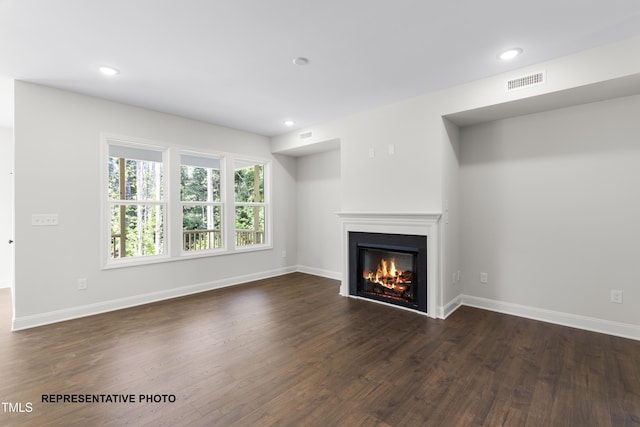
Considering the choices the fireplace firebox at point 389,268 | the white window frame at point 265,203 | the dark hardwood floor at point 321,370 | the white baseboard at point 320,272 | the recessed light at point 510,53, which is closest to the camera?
the dark hardwood floor at point 321,370

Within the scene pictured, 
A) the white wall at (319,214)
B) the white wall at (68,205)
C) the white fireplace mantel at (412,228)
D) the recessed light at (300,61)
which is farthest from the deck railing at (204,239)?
the recessed light at (300,61)

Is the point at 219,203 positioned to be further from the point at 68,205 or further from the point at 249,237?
the point at 68,205

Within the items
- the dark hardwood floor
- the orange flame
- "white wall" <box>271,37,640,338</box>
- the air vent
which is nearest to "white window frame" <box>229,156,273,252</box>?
"white wall" <box>271,37,640,338</box>

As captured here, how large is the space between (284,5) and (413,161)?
2.40m

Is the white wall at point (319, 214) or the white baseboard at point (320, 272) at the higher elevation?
the white wall at point (319, 214)

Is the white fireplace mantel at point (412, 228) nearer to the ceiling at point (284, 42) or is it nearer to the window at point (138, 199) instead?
the ceiling at point (284, 42)

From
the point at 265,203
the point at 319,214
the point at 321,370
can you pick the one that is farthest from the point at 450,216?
the point at 265,203

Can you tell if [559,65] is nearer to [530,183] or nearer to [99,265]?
[530,183]

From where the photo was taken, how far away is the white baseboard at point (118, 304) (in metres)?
3.29

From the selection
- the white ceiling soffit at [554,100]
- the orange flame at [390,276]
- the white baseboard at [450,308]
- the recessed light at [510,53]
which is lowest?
the white baseboard at [450,308]

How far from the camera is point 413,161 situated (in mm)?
3816

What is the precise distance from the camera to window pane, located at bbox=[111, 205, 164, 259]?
454cm

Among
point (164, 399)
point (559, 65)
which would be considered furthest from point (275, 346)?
point (559, 65)

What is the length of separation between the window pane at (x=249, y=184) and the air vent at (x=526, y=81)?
14.0 feet
